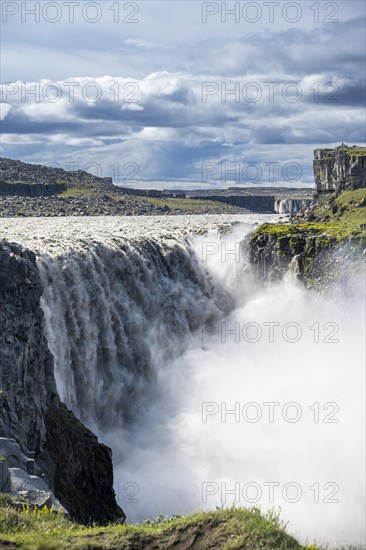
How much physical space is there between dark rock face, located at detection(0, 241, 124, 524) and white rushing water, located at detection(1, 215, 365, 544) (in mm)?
4414

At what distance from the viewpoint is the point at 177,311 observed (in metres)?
61.6

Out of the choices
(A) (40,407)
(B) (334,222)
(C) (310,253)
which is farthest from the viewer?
(B) (334,222)

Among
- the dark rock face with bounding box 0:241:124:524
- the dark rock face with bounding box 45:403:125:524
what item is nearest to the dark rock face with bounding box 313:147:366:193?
the dark rock face with bounding box 0:241:124:524

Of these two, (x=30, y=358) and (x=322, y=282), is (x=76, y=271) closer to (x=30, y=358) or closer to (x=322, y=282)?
(x=30, y=358)

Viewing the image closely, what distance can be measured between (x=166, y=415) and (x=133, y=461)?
8.44 metres

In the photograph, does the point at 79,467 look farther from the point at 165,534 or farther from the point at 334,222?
the point at 334,222

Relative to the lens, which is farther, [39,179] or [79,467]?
[39,179]

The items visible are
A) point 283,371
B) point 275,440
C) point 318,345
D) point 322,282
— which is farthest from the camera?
point 322,282

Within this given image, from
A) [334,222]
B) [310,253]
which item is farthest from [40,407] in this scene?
[334,222]

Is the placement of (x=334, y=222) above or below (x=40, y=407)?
above

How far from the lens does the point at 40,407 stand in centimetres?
3269

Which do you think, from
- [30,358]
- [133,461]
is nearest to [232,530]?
[30,358]

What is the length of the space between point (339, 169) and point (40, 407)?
14433 centimetres

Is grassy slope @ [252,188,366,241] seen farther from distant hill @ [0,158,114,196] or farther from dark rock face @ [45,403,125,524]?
distant hill @ [0,158,114,196]
